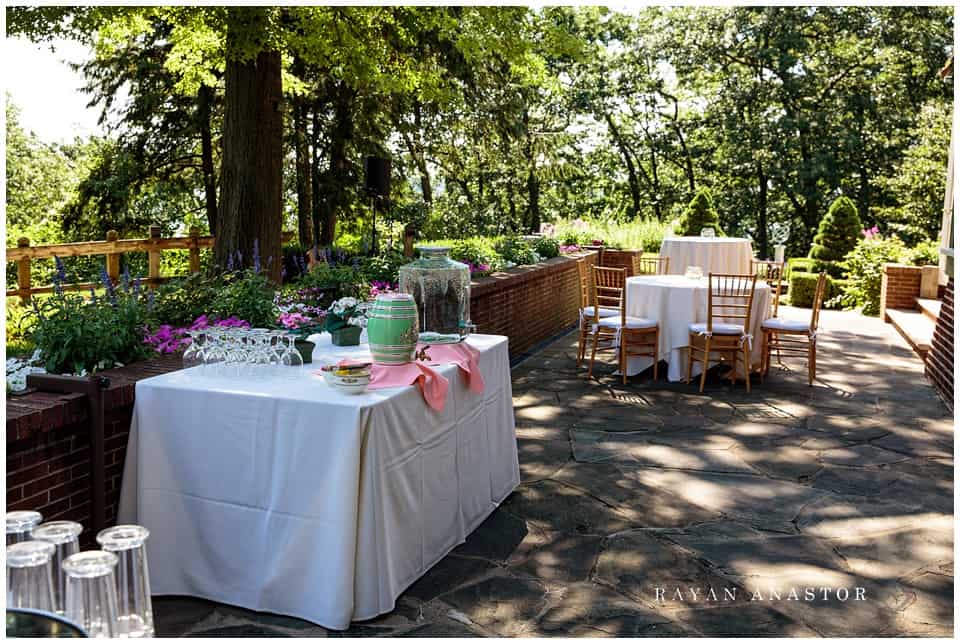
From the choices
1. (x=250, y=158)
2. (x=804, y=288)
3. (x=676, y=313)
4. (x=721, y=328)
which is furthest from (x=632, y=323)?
(x=804, y=288)

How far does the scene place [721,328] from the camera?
26.9 ft

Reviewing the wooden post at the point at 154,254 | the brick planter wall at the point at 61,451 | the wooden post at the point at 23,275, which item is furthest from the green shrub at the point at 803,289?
the brick planter wall at the point at 61,451

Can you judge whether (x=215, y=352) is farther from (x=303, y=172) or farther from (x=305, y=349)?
(x=303, y=172)

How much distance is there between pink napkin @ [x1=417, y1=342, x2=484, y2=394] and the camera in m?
4.50

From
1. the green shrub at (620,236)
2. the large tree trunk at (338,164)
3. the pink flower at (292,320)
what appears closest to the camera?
the pink flower at (292,320)

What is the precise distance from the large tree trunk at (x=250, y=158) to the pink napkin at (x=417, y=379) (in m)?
4.68

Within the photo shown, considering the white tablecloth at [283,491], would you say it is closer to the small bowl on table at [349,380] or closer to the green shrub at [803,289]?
the small bowl on table at [349,380]

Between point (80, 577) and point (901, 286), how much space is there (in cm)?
1333

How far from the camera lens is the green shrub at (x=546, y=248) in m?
12.5

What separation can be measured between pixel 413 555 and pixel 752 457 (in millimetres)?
3045

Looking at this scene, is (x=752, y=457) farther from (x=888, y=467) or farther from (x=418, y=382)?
(x=418, y=382)

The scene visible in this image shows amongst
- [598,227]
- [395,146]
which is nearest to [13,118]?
[395,146]

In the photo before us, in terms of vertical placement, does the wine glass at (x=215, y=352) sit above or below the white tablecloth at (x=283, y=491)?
above

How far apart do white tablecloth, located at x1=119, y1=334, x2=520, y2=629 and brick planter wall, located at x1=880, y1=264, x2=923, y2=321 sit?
35.8 feet
